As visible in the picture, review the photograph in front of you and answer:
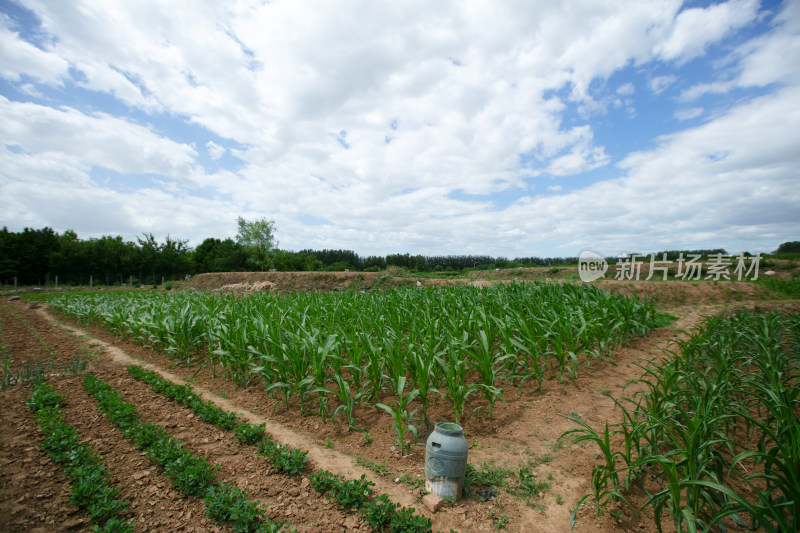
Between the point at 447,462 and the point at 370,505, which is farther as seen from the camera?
the point at 447,462

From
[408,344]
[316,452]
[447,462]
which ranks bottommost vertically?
[316,452]

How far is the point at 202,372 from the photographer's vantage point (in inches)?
210

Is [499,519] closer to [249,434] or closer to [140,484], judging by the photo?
[249,434]

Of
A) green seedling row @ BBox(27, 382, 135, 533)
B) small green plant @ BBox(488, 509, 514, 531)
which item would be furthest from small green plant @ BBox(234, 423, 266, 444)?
small green plant @ BBox(488, 509, 514, 531)

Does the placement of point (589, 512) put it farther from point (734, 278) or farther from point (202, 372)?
point (734, 278)

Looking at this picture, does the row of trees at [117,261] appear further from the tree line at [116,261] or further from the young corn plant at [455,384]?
the young corn plant at [455,384]

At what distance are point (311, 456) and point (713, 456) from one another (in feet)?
9.07

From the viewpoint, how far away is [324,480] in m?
2.35

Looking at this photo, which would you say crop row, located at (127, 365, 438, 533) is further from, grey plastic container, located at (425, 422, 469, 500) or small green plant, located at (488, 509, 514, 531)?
small green plant, located at (488, 509, 514, 531)

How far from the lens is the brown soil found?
2.12m

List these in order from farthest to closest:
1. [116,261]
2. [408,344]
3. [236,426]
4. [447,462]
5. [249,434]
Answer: [116,261] < [408,344] < [236,426] < [249,434] < [447,462]

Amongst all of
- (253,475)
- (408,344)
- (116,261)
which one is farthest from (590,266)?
(116,261)

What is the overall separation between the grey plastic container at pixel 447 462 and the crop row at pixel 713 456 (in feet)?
2.48

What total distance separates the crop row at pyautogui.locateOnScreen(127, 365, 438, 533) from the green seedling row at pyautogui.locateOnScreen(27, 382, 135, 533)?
0.88 meters
